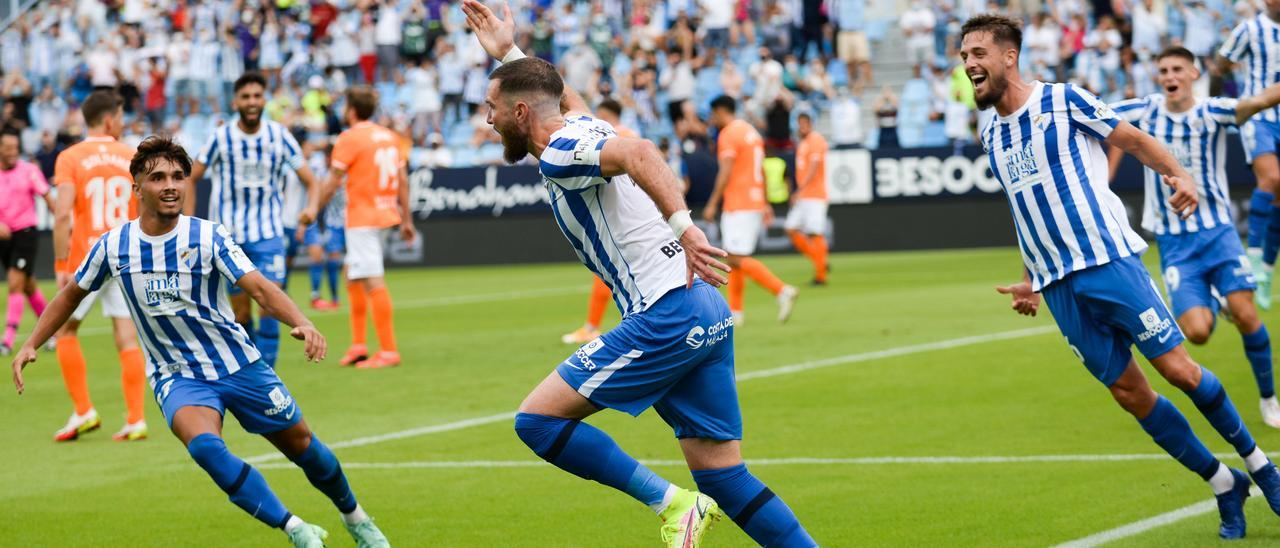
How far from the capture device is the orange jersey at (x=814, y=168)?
890 inches

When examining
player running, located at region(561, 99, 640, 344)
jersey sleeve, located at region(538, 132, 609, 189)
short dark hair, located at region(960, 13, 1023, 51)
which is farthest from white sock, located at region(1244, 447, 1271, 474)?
player running, located at region(561, 99, 640, 344)

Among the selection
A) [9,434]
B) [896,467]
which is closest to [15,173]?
[9,434]

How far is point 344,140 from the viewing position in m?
14.9

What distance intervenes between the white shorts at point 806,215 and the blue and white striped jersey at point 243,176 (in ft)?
35.1

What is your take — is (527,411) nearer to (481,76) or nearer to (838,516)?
(838,516)

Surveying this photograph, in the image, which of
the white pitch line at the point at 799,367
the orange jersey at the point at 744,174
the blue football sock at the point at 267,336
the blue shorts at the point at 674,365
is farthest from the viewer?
the orange jersey at the point at 744,174

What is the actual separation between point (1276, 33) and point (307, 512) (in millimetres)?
7673

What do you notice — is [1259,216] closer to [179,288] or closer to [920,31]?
[179,288]

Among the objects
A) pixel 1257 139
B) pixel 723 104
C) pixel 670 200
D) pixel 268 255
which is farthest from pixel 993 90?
pixel 723 104

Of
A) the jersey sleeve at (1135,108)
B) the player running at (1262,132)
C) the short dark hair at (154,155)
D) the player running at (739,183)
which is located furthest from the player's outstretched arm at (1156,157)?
the player running at (739,183)

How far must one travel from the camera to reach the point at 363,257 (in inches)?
577

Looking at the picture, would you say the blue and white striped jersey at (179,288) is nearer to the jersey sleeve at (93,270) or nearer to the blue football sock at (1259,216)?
the jersey sleeve at (93,270)

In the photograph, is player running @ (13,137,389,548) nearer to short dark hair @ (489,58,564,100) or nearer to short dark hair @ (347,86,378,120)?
short dark hair @ (489,58,564,100)

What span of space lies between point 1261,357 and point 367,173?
8.20 metres
